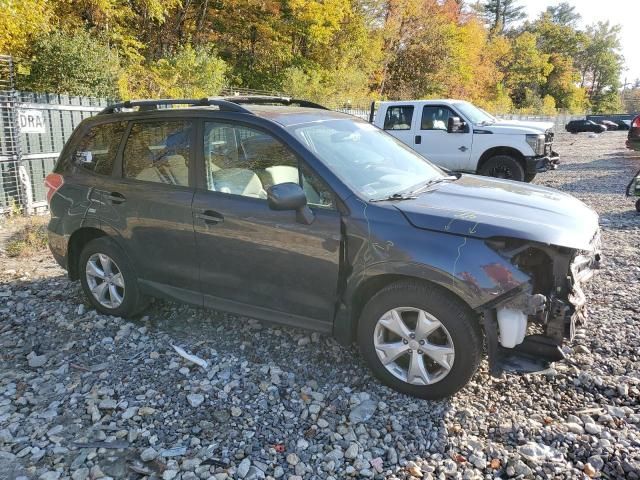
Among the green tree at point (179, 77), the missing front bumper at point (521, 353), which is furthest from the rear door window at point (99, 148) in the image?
the green tree at point (179, 77)

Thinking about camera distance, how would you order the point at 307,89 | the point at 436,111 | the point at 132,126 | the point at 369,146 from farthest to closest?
the point at 307,89 < the point at 436,111 < the point at 132,126 < the point at 369,146

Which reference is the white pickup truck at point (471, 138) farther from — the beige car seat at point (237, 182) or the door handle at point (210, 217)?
the door handle at point (210, 217)

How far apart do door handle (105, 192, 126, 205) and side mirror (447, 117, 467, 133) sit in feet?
27.4

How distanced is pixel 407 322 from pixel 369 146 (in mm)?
1496

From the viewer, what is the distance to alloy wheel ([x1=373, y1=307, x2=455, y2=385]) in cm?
304

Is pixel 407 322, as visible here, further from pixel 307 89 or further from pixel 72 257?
pixel 307 89

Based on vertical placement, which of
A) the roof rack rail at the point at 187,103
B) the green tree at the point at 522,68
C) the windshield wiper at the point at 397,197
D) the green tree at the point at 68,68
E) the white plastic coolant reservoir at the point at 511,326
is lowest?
the white plastic coolant reservoir at the point at 511,326

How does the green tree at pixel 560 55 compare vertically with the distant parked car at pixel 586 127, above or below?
above

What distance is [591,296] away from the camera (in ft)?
15.6

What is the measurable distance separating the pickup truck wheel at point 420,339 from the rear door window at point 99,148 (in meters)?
2.62

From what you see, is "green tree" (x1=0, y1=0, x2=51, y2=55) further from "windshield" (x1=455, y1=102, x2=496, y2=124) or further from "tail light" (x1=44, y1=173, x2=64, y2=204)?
"windshield" (x1=455, y1=102, x2=496, y2=124)

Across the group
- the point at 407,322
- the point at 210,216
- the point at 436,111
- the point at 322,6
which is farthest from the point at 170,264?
the point at 322,6

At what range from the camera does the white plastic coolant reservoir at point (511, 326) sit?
2857 mm

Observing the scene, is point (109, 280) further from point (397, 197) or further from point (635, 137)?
point (635, 137)
